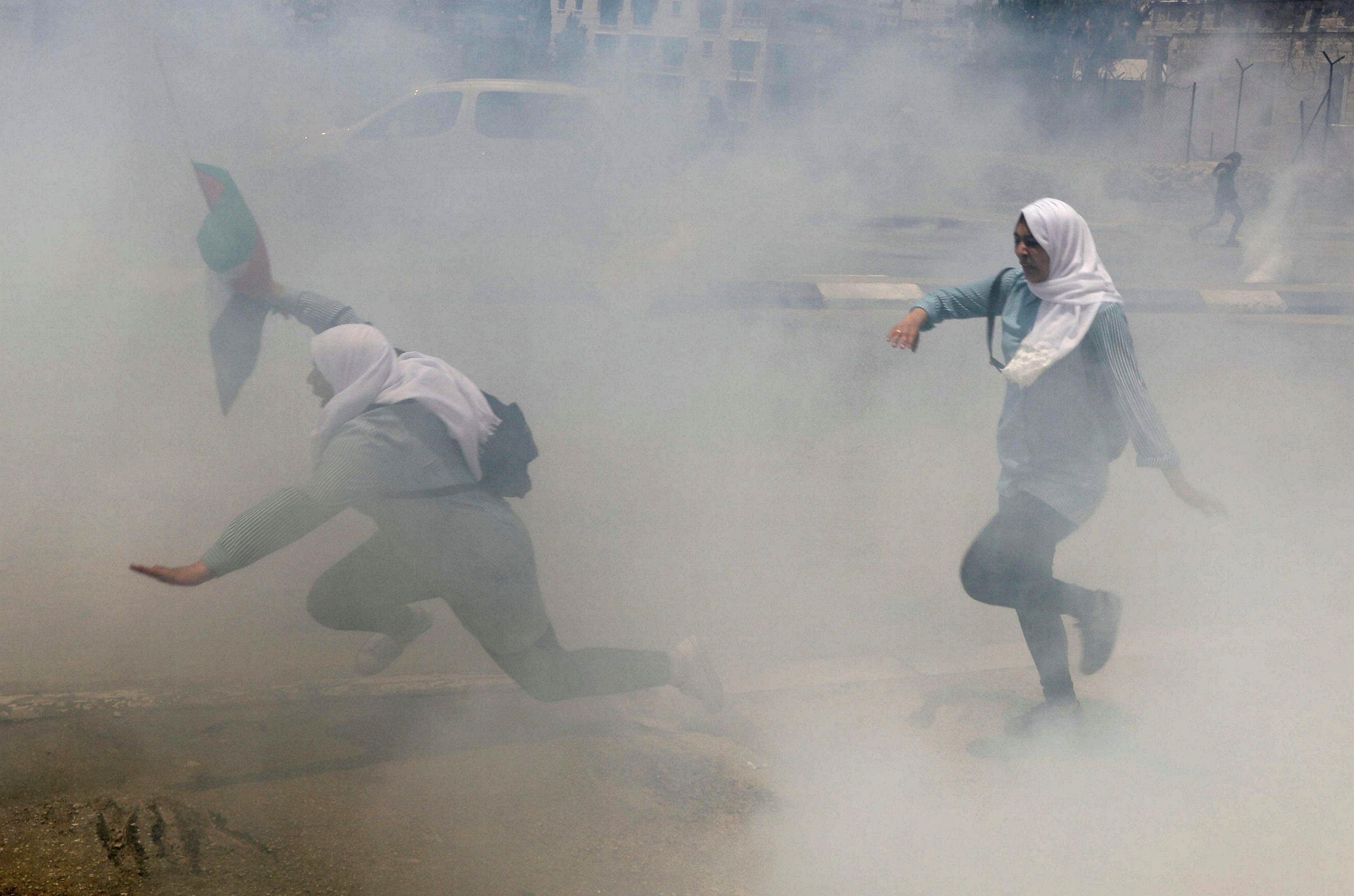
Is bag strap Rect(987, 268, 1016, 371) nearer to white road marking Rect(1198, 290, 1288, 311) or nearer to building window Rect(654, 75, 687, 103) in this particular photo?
building window Rect(654, 75, 687, 103)

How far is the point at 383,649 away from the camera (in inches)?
96.3

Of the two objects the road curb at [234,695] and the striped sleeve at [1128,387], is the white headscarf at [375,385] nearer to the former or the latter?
the road curb at [234,695]

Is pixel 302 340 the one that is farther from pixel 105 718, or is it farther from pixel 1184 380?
pixel 1184 380

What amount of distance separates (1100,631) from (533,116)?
565 cm

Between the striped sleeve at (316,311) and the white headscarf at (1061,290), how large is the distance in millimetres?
1269

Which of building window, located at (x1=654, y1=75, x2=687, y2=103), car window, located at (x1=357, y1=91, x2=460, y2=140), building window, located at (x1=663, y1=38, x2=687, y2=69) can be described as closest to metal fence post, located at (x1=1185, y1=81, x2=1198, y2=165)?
building window, located at (x1=654, y1=75, x2=687, y2=103)

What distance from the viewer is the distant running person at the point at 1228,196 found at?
9312 millimetres

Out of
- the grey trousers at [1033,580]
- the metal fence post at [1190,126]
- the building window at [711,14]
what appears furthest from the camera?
the metal fence post at [1190,126]

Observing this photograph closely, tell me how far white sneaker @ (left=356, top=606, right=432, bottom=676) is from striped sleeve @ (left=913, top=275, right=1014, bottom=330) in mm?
1142

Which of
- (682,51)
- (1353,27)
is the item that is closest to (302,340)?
(682,51)

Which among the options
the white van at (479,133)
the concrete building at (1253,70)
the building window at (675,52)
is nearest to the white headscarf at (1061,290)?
the building window at (675,52)

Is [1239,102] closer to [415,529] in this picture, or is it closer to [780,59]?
[780,59]

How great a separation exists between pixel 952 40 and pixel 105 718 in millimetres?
5406

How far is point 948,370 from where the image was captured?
5391mm
